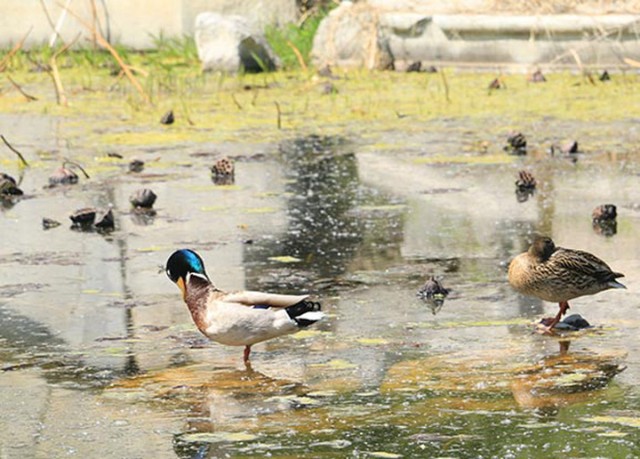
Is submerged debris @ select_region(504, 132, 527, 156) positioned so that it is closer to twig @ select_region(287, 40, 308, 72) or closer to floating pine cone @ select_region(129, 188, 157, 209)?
floating pine cone @ select_region(129, 188, 157, 209)

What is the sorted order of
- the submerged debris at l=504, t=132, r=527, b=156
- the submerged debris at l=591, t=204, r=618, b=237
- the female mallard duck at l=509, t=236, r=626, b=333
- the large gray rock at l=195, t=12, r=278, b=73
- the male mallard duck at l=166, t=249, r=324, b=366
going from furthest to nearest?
the large gray rock at l=195, t=12, r=278, b=73 < the submerged debris at l=504, t=132, r=527, b=156 < the submerged debris at l=591, t=204, r=618, b=237 < the female mallard duck at l=509, t=236, r=626, b=333 < the male mallard duck at l=166, t=249, r=324, b=366

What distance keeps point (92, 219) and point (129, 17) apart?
10564mm

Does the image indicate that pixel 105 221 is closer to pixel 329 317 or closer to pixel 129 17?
pixel 329 317

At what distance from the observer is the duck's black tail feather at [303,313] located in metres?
5.70

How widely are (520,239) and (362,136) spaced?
4289mm

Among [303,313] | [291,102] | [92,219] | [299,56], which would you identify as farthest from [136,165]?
[299,56]

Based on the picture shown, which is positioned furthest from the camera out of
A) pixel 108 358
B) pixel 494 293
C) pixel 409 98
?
pixel 409 98

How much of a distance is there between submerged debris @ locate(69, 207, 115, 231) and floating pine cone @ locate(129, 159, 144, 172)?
1.99 m

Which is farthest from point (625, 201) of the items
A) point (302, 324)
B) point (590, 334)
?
point (302, 324)

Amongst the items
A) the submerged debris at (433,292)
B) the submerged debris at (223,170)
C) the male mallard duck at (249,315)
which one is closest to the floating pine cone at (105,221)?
the submerged debris at (223,170)

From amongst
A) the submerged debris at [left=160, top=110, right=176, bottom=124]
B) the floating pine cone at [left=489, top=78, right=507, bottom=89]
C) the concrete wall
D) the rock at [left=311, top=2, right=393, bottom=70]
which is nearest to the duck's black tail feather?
the submerged debris at [left=160, top=110, right=176, bottom=124]

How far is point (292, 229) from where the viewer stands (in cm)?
863

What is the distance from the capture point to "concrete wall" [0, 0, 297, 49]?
62.2 ft

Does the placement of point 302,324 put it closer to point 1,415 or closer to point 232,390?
point 232,390
